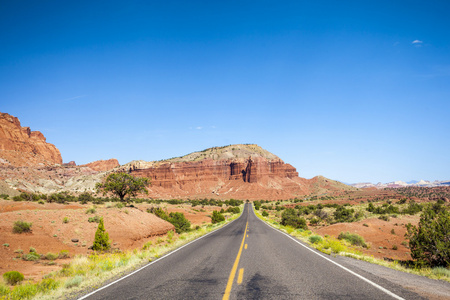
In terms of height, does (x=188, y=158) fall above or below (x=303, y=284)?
above

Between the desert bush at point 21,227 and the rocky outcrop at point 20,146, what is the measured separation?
9263cm

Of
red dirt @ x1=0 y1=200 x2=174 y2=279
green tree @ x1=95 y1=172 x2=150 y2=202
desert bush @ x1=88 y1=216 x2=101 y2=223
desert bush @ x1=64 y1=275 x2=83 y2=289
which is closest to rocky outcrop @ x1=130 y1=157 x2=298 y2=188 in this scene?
green tree @ x1=95 y1=172 x2=150 y2=202

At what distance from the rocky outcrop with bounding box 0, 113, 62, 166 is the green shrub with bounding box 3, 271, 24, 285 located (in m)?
104

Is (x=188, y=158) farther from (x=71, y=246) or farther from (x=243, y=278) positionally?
(x=243, y=278)

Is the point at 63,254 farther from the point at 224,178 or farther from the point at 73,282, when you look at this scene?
the point at 224,178

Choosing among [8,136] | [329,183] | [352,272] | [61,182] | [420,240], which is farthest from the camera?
[329,183]

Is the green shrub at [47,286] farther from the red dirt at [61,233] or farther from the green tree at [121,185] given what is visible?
the green tree at [121,185]

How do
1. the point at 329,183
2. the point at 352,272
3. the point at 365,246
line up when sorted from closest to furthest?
the point at 352,272, the point at 365,246, the point at 329,183

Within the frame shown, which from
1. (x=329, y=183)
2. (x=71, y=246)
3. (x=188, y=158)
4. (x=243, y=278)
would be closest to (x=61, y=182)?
(x=188, y=158)

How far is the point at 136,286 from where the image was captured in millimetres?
6918

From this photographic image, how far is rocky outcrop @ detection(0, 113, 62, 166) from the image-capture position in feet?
330

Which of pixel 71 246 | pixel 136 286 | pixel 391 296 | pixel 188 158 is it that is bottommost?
pixel 71 246

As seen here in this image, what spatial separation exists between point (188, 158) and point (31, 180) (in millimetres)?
89832

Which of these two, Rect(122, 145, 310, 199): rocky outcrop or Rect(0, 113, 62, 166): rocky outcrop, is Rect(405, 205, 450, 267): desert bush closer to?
Rect(122, 145, 310, 199): rocky outcrop
